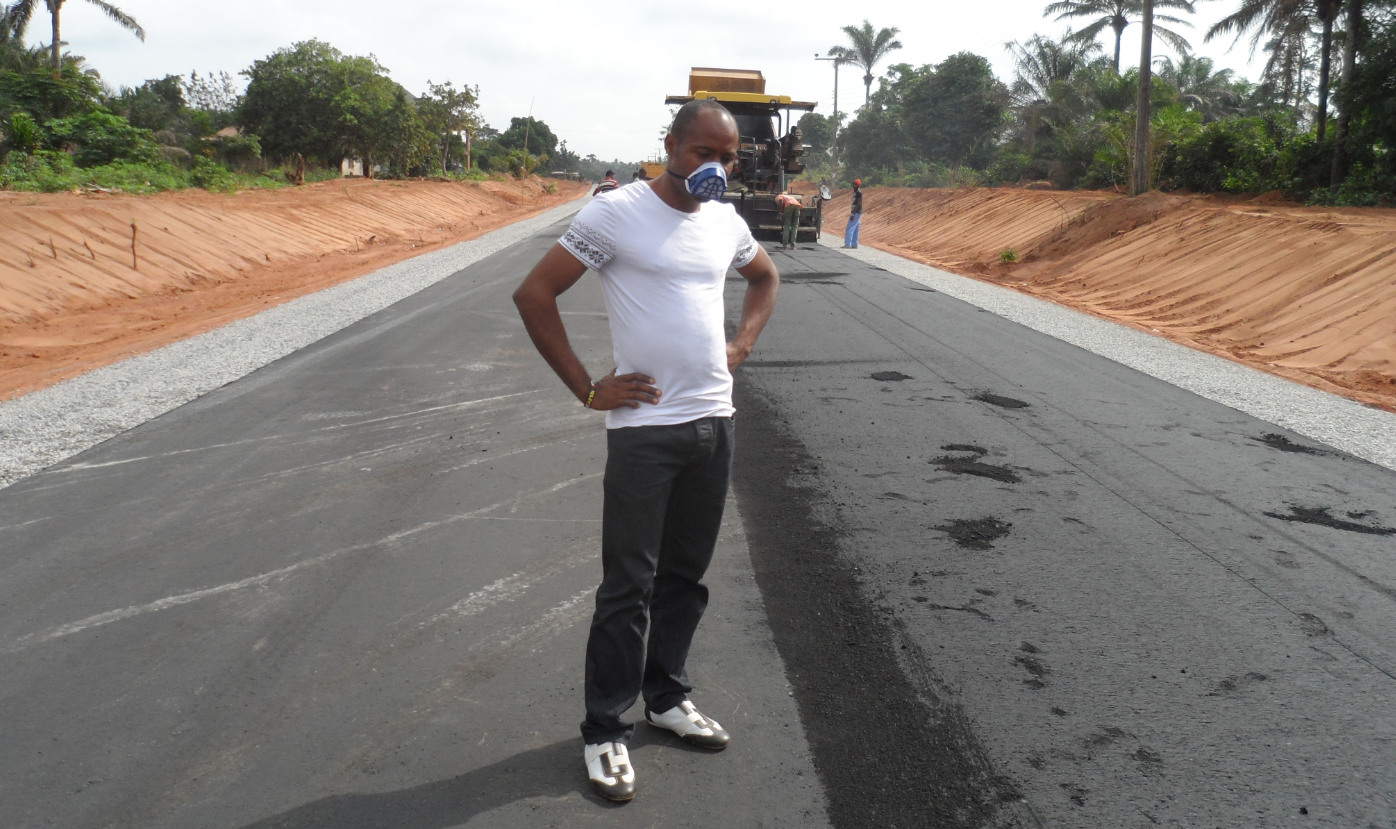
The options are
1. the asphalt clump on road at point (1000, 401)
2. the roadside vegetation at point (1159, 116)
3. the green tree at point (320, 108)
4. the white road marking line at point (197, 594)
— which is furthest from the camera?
the green tree at point (320, 108)

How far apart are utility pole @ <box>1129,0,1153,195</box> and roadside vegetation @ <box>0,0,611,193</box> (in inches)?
840

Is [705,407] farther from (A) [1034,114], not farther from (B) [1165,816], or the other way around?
(A) [1034,114]

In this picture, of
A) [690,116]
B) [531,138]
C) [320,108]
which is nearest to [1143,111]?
[690,116]

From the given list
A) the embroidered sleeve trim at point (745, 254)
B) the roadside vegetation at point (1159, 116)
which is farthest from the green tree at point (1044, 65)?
the embroidered sleeve trim at point (745, 254)

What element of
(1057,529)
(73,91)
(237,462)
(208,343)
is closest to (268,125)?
(73,91)

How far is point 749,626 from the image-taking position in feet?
13.1

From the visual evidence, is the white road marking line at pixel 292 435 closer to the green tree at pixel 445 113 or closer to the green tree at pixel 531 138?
the green tree at pixel 445 113

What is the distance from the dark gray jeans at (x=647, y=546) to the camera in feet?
9.32

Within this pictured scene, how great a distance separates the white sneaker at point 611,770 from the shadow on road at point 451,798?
48mm

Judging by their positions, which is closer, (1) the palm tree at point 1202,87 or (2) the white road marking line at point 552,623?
(2) the white road marking line at point 552,623

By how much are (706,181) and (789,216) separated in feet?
72.7

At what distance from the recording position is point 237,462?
609 cm

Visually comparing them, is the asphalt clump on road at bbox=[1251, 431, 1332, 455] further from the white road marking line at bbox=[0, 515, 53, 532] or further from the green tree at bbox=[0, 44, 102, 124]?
the green tree at bbox=[0, 44, 102, 124]

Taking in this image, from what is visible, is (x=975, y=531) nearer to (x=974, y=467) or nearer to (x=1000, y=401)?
(x=974, y=467)
